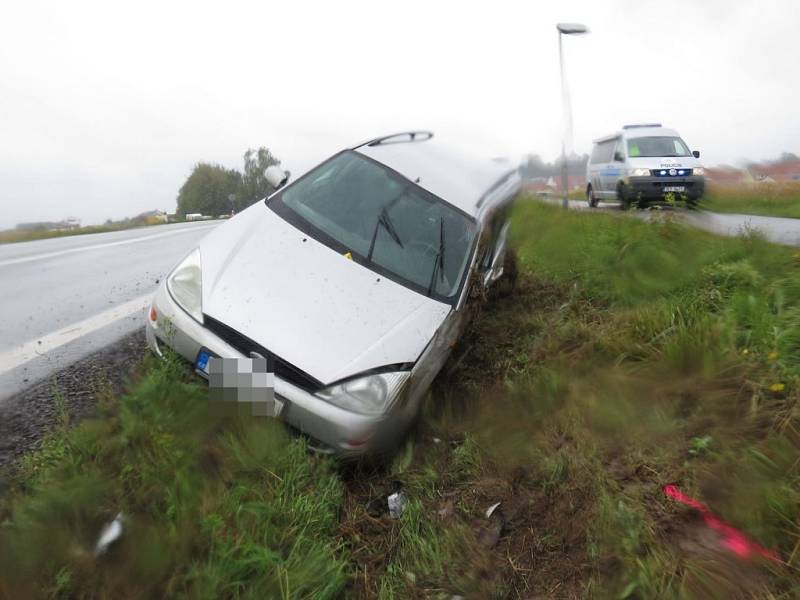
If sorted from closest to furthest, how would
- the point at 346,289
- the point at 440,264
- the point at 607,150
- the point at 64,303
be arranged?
the point at 346,289
the point at 440,264
the point at 64,303
the point at 607,150

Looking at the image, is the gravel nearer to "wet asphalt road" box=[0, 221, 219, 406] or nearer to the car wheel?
"wet asphalt road" box=[0, 221, 219, 406]

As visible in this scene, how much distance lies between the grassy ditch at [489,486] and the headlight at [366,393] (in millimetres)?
302

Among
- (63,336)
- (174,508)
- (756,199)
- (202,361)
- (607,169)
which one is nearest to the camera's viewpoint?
(174,508)

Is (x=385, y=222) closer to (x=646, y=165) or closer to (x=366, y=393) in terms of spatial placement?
(x=366, y=393)

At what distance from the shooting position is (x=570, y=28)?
12.9 meters

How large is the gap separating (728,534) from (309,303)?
2189mm

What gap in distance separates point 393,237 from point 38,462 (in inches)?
93.1

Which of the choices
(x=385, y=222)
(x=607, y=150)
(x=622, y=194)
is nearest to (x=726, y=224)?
(x=385, y=222)

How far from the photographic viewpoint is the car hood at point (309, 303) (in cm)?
289

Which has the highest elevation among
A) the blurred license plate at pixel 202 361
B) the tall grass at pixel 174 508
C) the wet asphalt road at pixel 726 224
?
the wet asphalt road at pixel 726 224

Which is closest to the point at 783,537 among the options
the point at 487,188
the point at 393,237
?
the point at 393,237

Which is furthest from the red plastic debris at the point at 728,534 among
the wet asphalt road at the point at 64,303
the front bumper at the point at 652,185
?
the front bumper at the point at 652,185

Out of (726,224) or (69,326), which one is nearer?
(69,326)

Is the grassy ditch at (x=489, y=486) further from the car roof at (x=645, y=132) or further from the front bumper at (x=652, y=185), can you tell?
the car roof at (x=645, y=132)
